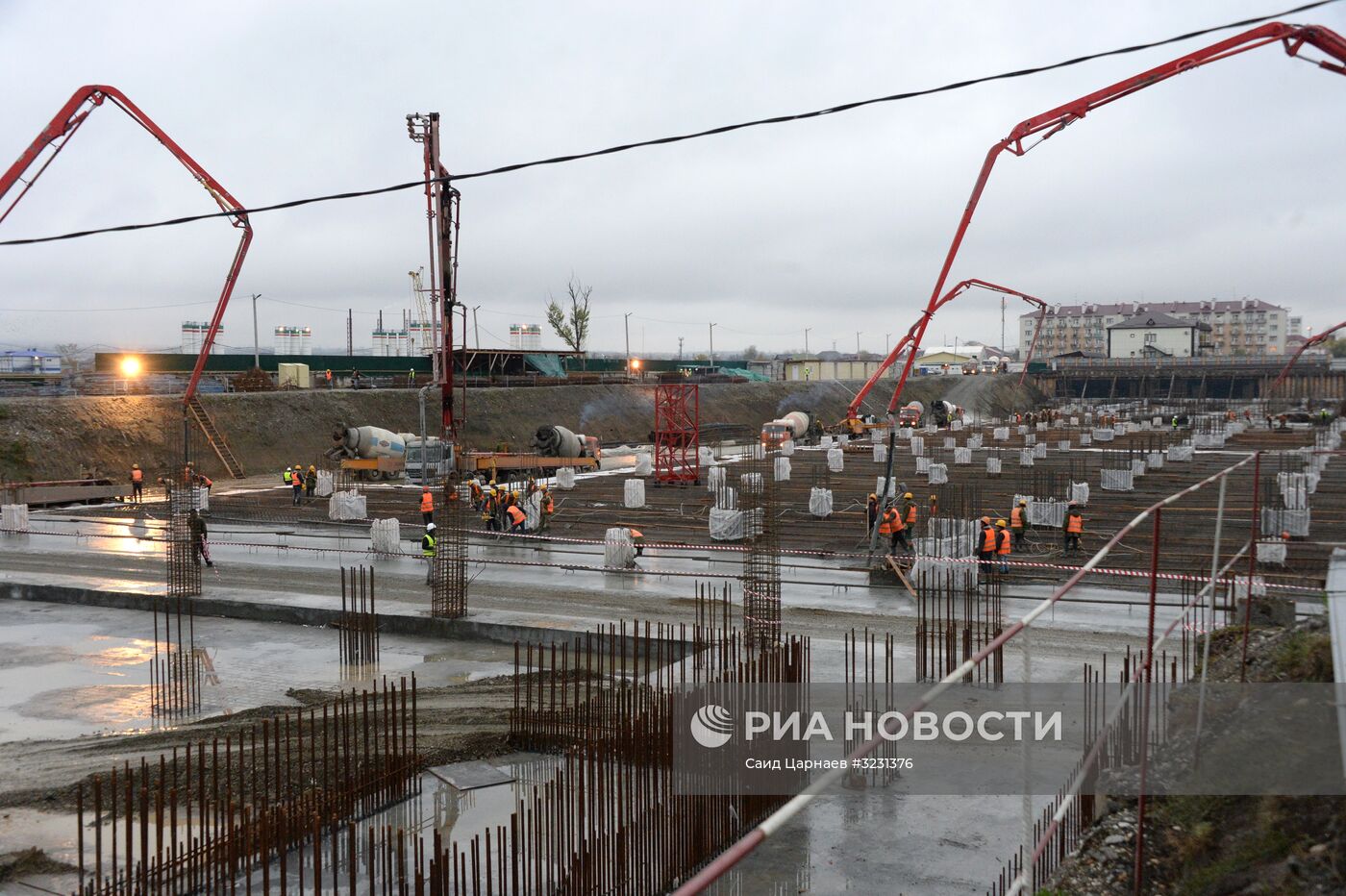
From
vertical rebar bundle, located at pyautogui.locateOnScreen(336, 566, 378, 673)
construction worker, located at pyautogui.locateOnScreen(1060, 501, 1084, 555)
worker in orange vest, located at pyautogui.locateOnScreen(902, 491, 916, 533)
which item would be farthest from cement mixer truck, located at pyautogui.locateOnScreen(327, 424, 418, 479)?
construction worker, located at pyautogui.locateOnScreen(1060, 501, 1084, 555)

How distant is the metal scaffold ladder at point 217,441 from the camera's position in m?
42.5

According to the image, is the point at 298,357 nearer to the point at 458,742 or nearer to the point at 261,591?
the point at 261,591

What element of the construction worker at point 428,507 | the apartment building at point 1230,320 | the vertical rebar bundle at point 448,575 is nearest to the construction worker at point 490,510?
the construction worker at point 428,507

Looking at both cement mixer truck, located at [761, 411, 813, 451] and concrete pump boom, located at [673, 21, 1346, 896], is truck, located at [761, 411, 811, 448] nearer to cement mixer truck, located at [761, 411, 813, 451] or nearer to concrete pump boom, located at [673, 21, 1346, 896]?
cement mixer truck, located at [761, 411, 813, 451]

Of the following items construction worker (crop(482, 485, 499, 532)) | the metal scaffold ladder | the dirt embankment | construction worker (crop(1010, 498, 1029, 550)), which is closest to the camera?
construction worker (crop(1010, 498, 1029, 550))

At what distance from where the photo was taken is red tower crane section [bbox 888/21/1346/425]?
42.7ft

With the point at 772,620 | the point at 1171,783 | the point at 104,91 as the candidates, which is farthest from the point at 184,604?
the point at 1171,783

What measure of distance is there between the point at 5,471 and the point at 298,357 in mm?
38520

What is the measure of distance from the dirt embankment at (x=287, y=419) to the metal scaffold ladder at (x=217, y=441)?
1.93 feet

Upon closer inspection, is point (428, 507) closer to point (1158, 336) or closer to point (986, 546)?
point (986, 546)

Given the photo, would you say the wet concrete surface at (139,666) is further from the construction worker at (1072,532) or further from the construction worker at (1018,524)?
the construction worker at (1072,532)

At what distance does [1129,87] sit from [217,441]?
37991 millimetres

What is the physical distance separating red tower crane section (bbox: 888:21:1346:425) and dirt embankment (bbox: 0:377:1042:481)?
2903 centimetres

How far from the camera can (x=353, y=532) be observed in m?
26.1
